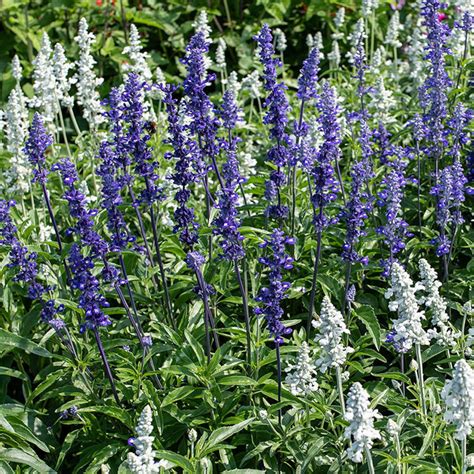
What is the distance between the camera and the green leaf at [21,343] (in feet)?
17.7

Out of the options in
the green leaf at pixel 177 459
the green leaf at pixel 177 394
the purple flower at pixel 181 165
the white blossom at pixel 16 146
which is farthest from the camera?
the white blossom at pixel 16 146

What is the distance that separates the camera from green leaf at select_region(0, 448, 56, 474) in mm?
4723

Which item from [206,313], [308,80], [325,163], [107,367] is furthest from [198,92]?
[107,367]

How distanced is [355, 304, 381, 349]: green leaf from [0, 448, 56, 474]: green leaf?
2.21 metres

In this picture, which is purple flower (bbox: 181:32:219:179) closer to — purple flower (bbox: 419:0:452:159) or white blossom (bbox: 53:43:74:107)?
purple flower (bbox: 419:0:452:159)

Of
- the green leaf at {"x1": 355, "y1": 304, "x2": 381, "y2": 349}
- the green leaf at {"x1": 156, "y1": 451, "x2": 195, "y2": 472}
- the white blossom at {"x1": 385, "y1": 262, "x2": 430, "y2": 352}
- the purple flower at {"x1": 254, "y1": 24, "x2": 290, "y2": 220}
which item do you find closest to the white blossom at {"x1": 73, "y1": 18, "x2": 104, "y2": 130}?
the purple flower at {"x1": 254, "y1": 24, "x2": 290, "y2": 220}

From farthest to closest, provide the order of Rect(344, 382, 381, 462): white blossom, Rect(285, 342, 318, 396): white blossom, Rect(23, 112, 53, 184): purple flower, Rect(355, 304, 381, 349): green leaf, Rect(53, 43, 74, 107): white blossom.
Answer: Rect(53, 43, 74, 107): white blossom
Rect(23, 112, 53, 184): purple flower
Rect(355, 304, 381, 349): green leaf
Rect(285, 342, 318, 396): white blossom
Rect(344, 382, 381, 462): white blossom

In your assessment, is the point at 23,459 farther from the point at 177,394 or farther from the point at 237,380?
the point at 237,380

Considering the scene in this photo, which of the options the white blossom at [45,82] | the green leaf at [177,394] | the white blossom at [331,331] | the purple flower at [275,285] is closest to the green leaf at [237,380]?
the green leaf at [177,394]

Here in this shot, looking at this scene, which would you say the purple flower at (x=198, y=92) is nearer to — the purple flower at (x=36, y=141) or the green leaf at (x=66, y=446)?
the purple flower at (x=36, y=141)

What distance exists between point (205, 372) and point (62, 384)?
4.10 ft

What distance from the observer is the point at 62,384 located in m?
5.64

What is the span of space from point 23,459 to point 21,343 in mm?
919

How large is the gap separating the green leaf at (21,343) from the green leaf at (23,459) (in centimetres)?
77
